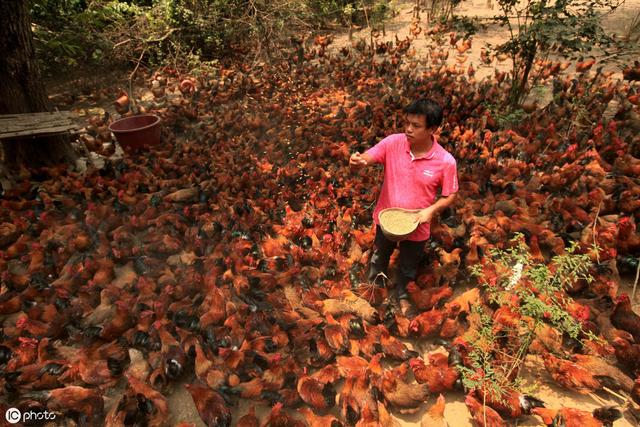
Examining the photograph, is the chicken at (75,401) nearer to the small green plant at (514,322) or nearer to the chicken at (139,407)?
the chicken at (139,407)

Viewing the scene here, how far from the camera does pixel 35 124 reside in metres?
5.08

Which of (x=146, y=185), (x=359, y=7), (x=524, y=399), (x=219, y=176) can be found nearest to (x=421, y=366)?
(x=524, y=399)

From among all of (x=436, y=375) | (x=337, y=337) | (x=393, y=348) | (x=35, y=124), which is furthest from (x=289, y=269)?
(x=35, y=124)

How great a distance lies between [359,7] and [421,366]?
1304 cm

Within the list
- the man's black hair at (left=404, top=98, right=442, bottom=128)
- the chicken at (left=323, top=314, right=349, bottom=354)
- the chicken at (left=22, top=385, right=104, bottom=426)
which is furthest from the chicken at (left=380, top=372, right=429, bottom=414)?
the chicken at (left=22, top=385, right=104, bottom=426)

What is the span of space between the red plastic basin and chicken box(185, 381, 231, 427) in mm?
4759

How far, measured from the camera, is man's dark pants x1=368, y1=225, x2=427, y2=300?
340cm

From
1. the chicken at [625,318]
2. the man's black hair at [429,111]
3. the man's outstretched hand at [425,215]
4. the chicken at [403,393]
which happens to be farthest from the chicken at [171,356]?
the chicken at [625,318]

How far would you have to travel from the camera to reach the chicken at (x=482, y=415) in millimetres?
2549

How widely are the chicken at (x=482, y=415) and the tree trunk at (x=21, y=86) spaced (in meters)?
6.78

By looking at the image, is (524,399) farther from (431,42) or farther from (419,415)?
(431,42)

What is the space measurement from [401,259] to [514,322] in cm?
110

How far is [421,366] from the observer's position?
2.87m

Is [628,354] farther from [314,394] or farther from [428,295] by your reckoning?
[314,394]
